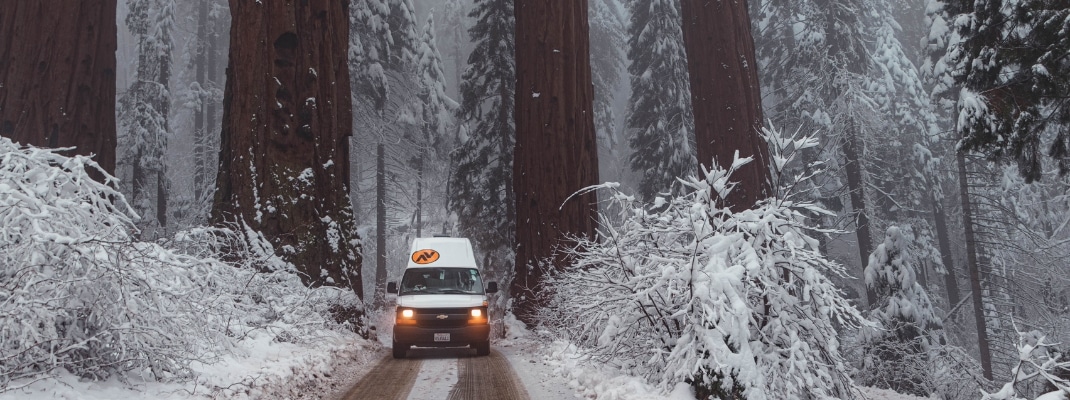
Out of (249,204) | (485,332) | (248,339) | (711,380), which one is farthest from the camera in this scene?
(485,332)

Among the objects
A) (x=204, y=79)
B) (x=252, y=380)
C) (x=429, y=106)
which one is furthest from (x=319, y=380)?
Result: (x=204, y=79)

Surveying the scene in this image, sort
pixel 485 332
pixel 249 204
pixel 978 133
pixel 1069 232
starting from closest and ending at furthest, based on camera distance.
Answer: pixel 978 133 → pixel 249 204 → pixel 485 332 → pixel 1069 232

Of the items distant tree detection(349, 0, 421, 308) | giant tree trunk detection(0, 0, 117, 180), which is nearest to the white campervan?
giant tree trunk detection(0, 0, 117, 180)

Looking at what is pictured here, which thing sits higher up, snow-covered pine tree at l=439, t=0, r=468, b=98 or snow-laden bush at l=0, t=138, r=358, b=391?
snow-covered pine tree at l=439, t=0, r=468, b=98

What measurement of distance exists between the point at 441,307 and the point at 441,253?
191 cm

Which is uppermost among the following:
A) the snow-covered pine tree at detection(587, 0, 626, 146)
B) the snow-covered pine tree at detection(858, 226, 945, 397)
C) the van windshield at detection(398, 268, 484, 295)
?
the snow-covered pine tree at detection(587, 0, 626, 146)

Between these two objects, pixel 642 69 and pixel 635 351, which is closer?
pixel 635 351

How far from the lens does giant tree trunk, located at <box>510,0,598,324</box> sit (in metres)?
13.8

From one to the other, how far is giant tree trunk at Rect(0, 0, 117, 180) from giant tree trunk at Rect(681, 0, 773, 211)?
875 centimetres

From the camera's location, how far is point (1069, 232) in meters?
30.8

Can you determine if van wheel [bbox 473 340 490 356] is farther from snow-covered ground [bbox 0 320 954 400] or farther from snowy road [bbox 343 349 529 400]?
snow-covered ground [bbox 0 320 954 400]

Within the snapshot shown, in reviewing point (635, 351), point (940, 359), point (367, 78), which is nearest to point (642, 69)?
point (367, 78)

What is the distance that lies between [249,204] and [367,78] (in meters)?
18.5

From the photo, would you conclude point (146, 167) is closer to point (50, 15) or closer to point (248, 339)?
point (50, 15)
